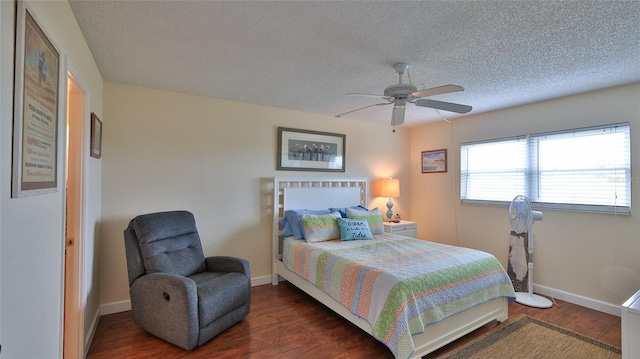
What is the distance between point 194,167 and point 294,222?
134cm

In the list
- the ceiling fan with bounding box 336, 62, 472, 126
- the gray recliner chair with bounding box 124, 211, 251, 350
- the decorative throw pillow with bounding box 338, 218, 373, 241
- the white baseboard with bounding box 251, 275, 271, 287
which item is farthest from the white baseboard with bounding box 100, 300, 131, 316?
the ceiling fan with bounding box 336, 62, 472, 126

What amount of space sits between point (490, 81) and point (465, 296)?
6.61ft

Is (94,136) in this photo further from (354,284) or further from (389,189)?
(389,189)

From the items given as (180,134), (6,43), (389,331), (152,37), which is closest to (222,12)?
(152,37)

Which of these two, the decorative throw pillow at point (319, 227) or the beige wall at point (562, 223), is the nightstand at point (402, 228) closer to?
the beige wall at point (562, 223)

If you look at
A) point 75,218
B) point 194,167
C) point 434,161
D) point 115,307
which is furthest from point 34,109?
point 434,161

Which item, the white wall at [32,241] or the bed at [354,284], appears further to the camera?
the bed at [354,284]

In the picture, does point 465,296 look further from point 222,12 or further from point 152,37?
point 152,37

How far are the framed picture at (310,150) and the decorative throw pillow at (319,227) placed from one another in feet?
2.80

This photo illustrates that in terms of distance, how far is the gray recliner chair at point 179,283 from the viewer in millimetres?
2264

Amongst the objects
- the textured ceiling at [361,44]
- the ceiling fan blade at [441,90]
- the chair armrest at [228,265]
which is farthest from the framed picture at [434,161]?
the chair armrest at [228,265]

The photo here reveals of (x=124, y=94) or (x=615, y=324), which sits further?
(x=124, y=94)

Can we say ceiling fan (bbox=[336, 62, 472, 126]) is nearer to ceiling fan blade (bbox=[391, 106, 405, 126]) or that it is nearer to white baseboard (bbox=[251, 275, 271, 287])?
ceiling fan blade (bbox=[391, 106, 405, 126])

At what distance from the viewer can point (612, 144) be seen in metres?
3.01
